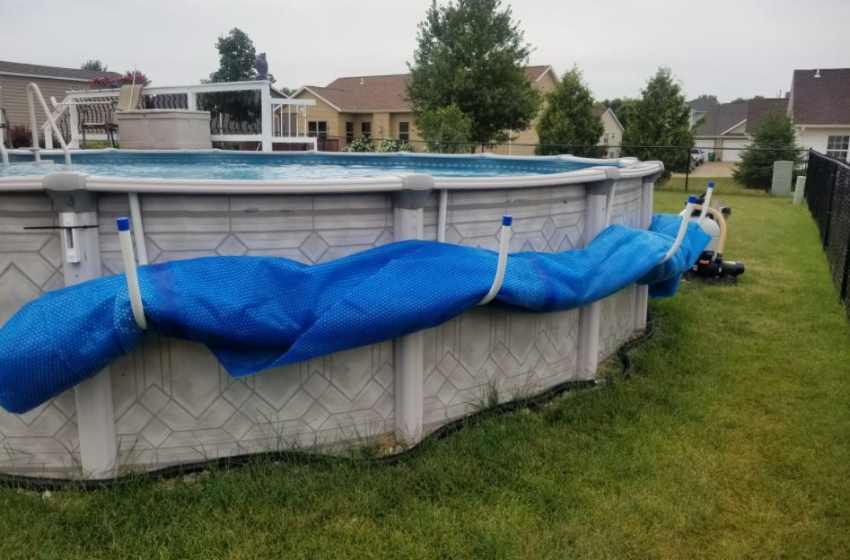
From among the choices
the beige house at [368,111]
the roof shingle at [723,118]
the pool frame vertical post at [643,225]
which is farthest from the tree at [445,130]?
the roof shingle at [723,118]

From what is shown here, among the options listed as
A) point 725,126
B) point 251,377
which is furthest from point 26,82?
point 725,126

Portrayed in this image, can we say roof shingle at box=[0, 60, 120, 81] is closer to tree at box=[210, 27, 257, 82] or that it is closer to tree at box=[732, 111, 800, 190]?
tree at box=[210, 27, 257, 82]

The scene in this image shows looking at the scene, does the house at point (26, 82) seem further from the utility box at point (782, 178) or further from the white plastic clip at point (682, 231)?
the white plastic clip at point (682, 231)

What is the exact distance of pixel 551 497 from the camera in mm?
2562

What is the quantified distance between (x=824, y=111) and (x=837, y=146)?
5.38 feet

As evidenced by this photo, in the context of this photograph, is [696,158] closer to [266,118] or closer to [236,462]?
[266,118]

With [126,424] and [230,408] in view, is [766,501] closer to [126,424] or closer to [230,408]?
[230,408]

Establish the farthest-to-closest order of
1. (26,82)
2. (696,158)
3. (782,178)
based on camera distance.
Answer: (696,158) < (26,82) < (782,178)

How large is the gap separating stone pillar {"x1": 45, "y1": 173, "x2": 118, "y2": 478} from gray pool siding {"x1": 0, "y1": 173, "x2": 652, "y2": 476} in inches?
1.7

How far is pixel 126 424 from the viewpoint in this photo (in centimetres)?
262

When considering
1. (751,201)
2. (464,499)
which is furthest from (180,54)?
(464,499)

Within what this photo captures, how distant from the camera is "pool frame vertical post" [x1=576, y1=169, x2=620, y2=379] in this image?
3670 millimetres

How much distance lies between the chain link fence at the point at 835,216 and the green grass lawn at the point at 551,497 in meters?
2.84

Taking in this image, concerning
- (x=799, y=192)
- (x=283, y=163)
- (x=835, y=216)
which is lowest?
(x=799, y=192)
